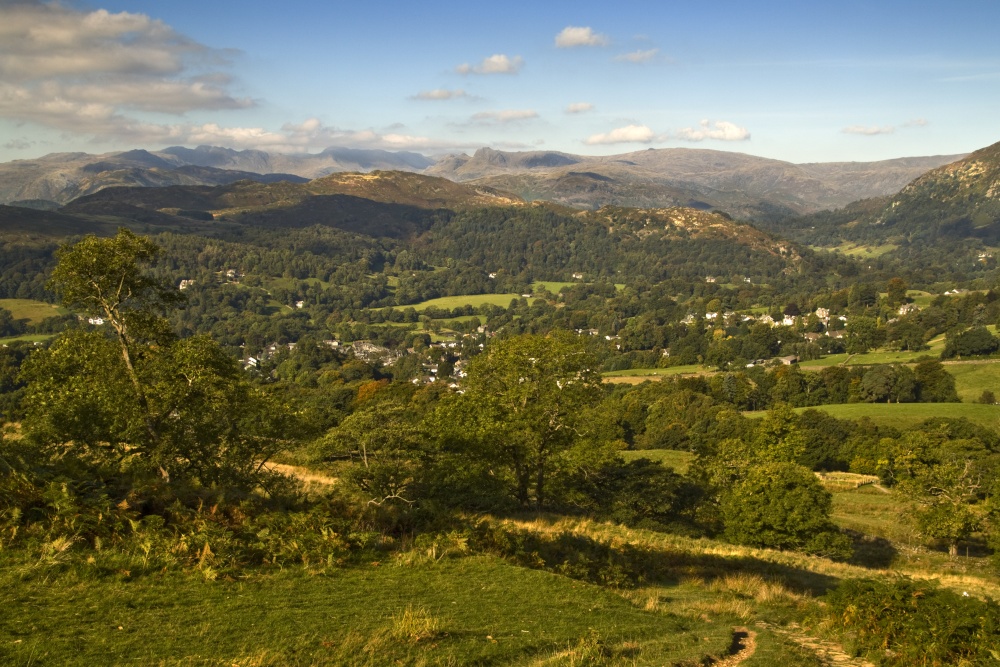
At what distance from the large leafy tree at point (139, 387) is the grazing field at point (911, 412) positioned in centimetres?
6919

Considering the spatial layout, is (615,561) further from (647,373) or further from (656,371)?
(656,371)

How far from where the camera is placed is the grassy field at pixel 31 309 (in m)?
125

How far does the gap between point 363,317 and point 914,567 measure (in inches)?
5770

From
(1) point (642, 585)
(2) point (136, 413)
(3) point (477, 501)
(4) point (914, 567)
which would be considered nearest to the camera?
(1) point (642, 585)

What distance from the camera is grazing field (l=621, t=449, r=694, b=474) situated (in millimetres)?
56256

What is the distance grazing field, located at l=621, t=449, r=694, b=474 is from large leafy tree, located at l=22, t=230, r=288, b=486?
43.4 m

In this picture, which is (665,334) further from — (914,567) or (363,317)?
(914,567)

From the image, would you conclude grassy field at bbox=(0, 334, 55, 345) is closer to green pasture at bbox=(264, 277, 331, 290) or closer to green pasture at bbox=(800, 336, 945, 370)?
green pasture at bbox=(264, 277, 331, 290)

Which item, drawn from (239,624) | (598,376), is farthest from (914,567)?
(239,624)

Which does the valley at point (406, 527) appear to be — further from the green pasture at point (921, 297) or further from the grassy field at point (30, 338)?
the green pasture at point (921, 297)

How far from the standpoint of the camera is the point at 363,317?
162875mm

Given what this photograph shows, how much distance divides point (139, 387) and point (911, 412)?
8183 centimetres

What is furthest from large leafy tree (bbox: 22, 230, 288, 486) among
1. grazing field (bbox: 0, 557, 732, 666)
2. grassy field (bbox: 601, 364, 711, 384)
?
grassy field (bbox: 601, 364, 711, 384)

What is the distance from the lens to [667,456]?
203 feet
